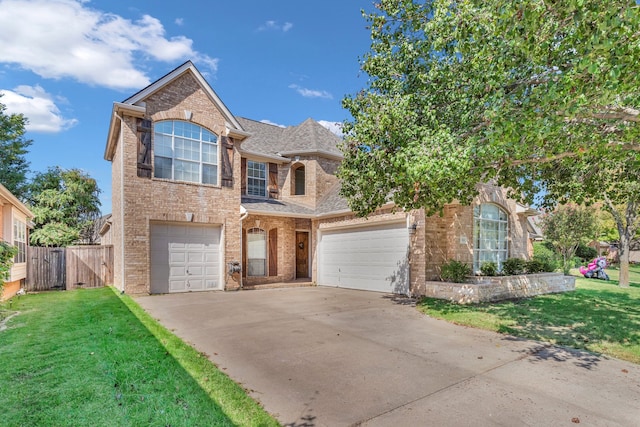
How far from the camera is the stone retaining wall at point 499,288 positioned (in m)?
10.3

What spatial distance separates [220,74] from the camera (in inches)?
587

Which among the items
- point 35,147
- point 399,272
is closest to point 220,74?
point 399,272

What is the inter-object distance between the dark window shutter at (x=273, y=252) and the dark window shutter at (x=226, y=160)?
3295mm

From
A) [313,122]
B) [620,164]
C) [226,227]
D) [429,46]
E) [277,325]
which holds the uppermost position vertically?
[313,122]

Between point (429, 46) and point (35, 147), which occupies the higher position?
point (35, 147)

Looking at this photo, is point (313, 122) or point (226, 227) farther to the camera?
point (313, 122)

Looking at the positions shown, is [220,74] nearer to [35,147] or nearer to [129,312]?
[129,312]

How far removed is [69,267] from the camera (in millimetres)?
13969

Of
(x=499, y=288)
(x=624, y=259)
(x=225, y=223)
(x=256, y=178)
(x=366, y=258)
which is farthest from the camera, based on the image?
(x=256, y=178)

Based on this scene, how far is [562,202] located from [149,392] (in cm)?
1141

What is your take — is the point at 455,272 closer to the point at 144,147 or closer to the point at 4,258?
the point at 144,147

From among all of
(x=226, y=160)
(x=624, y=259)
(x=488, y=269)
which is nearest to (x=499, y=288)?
(x=488, y=269)

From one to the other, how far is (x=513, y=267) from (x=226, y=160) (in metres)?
12.1

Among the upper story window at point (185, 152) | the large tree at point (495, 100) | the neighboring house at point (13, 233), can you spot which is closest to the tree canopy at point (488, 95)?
the large tree at point (495, 100)
